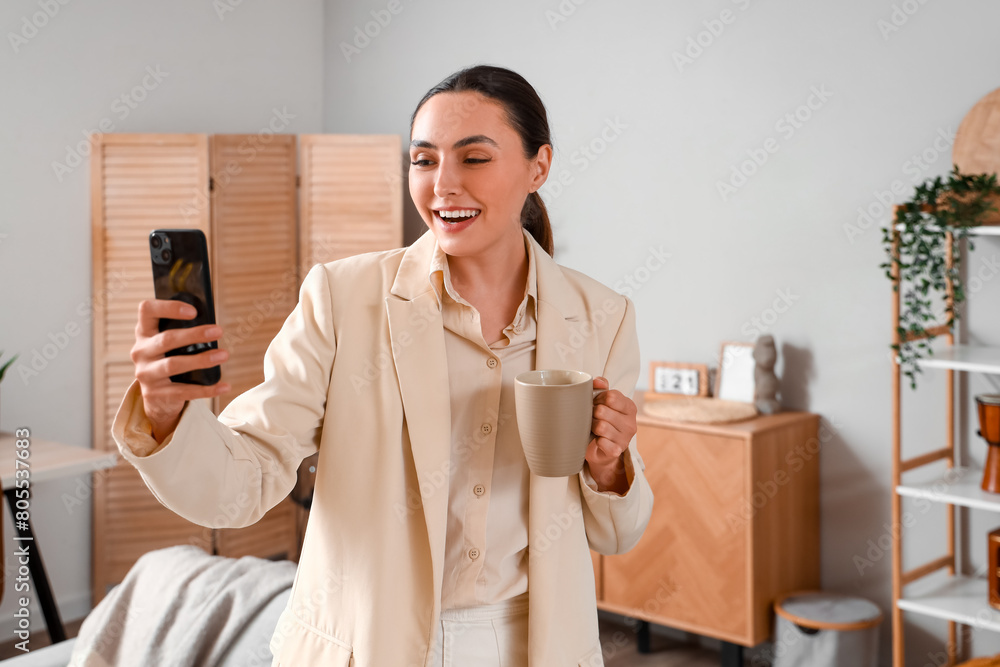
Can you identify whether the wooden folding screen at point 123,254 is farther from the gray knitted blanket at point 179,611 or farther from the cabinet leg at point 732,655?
the cabinet leg at point 732,655

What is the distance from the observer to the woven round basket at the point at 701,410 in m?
2.96

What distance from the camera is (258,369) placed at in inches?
152

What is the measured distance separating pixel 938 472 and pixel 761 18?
5.43 ft

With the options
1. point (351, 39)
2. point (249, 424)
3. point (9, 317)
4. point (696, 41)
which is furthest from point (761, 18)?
point (9, 317)

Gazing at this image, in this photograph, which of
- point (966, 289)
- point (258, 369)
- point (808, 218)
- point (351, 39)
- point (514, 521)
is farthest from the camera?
point (351, 39)

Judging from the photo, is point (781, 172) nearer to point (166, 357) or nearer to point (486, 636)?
point (486, 636)

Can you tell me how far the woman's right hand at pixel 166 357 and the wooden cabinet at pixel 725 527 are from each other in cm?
233

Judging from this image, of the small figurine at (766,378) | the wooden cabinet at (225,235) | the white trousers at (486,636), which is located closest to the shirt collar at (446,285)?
the white trousers at (486,636)

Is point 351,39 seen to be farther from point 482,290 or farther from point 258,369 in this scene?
point 482,290

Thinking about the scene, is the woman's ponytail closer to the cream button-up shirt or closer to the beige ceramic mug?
the cream button-up shirt

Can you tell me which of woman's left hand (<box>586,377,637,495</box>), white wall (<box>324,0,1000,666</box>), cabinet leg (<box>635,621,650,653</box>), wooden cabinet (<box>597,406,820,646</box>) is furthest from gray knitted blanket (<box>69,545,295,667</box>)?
white wall (<box>324,0,1000,666</box>)

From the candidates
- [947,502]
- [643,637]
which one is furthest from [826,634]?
[643,637]

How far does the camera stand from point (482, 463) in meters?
1.12

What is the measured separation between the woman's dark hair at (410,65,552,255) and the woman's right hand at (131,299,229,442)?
0.51m
